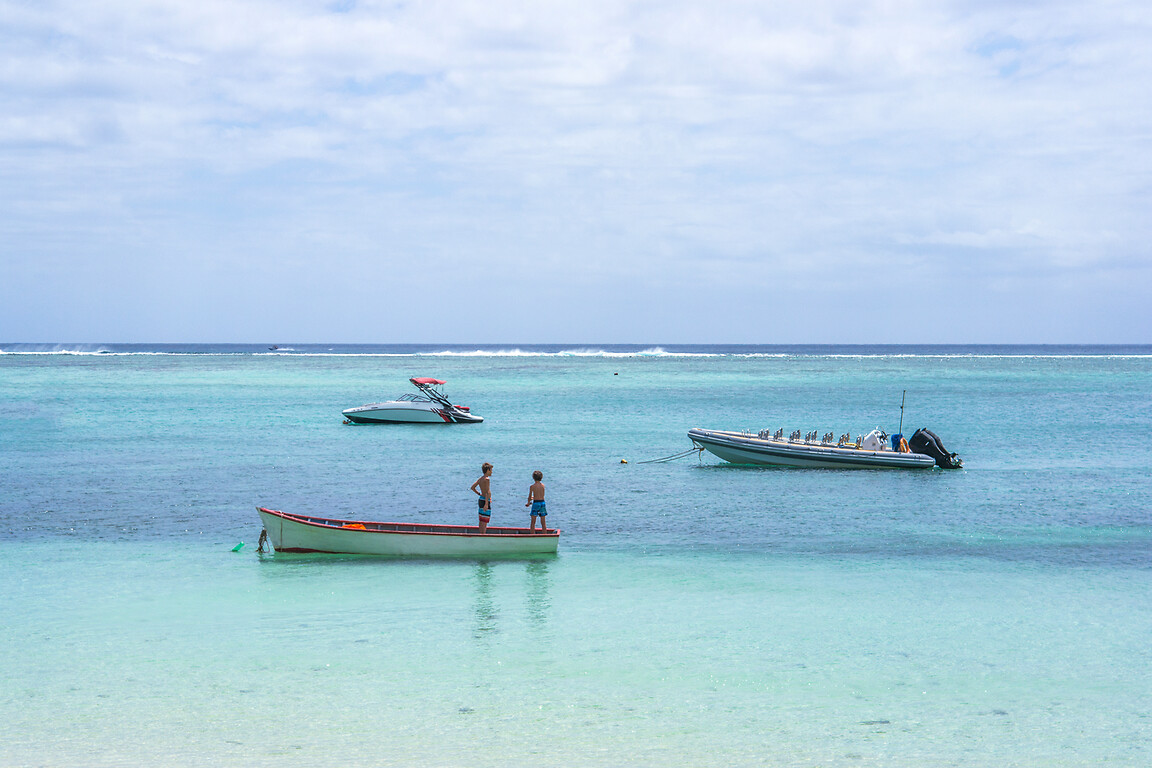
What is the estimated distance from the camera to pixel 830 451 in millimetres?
40844

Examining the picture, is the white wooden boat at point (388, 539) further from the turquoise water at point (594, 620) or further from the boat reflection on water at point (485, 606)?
the boat reflection on water at point (485, 606)

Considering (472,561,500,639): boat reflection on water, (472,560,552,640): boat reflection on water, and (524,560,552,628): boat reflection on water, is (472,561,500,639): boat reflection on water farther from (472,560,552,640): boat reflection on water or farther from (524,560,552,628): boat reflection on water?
(524,560,552,628): boat reflection on water

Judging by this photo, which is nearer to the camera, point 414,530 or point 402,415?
point 414,530

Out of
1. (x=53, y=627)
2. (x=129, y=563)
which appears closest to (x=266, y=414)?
(x=129, y=563)

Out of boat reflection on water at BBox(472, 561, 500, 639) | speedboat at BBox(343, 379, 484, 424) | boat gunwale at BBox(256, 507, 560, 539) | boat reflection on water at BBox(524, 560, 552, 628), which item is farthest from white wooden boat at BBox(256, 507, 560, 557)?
speedboat at BBox(343, 379, 484, 424)

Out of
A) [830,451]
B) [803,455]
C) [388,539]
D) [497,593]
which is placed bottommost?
[497,593]

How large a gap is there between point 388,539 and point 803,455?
2237 centimetres

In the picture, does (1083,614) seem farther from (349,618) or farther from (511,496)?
(511,496)

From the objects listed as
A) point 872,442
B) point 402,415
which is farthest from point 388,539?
point 402,415

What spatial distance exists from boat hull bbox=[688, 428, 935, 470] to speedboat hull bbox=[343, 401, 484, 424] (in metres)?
24.2

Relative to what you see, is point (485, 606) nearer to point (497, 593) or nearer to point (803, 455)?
point (497, 593)

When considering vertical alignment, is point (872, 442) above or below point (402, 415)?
above

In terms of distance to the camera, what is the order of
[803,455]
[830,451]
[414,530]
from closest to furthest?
[414,530], [830,451], [803,455]

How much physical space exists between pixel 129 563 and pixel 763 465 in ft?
85.9
